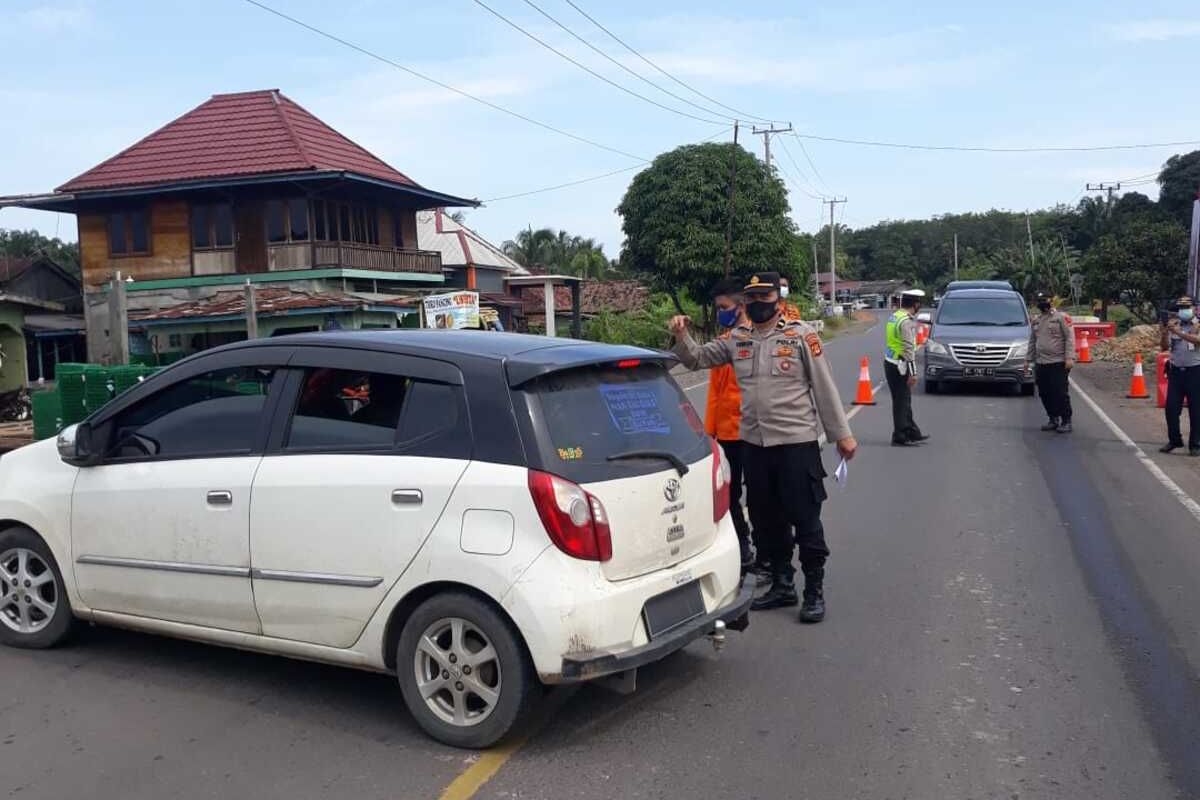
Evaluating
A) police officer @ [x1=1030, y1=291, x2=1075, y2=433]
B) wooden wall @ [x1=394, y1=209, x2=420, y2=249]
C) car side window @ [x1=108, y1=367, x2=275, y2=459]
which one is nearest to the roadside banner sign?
police officer @ [x1=1030, y1=291, x2=1075, y2=433]

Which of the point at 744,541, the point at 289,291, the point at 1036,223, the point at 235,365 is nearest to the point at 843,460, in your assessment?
the point at 744,541

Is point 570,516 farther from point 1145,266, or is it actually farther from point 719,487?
point 1145,266

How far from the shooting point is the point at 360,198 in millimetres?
30781

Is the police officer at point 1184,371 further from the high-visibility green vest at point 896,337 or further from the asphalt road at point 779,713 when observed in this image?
the asphalt road at point 779,713

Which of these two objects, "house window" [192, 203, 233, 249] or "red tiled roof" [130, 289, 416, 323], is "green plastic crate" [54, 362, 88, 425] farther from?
"house window" [192, 203, 233, 249]

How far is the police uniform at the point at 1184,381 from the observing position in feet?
39.9

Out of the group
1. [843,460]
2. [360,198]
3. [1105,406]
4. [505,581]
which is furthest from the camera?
[360,198]

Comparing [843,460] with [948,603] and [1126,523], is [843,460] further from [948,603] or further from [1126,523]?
[1126,523]

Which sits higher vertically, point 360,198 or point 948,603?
point 360,198

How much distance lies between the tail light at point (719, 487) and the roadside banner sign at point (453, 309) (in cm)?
1351

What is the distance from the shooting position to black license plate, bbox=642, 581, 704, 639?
450 centimetres

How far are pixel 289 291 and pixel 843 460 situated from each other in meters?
23.0

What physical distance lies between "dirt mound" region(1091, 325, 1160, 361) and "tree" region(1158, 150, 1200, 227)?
4067 cm

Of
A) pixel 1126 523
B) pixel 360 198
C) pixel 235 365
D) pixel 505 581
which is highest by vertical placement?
pixel 360 198
